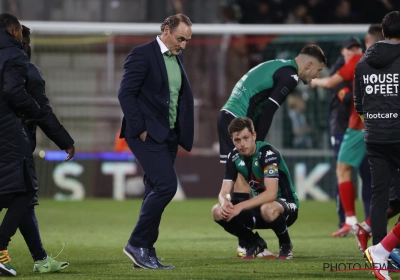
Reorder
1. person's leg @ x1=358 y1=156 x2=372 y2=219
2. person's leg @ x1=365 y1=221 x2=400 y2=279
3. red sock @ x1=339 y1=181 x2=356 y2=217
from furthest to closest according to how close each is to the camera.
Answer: red sock @ x1=339 y1=181 x2=356 y2=217, person's leg @ x1=358 y1=156 x2=372 y2=219, person's leg @ x1=365 y1=221 x2=400 y2=279

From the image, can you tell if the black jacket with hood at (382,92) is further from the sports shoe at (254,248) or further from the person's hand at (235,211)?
the sports shoe at (254,248)

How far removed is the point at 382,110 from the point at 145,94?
5.72 ft

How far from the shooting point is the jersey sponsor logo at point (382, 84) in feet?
19.6

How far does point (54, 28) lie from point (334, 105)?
5429 mm

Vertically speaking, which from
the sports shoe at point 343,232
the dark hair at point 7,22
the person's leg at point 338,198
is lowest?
the sports shoe at point 343,232

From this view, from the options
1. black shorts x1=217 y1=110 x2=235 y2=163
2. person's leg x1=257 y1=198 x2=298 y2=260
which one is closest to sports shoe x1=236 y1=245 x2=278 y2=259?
person's leg x1=257 y1=198 x2=298 y2=260

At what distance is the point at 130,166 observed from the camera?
14.7 m

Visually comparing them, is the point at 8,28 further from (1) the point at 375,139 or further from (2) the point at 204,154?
(2) the point at 204,154

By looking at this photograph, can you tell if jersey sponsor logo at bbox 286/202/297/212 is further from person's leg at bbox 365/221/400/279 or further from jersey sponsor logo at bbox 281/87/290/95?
person's leg at bbox 365/221/400/279

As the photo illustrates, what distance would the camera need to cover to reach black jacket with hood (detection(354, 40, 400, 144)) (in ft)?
19.5

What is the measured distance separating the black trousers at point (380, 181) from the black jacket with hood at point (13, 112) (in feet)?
8.05

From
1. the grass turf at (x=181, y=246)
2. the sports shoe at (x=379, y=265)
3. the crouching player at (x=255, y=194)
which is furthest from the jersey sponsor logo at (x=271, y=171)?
the sports shoe at (x=379, y=265)

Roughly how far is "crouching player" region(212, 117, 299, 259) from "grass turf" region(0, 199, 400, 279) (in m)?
0.25

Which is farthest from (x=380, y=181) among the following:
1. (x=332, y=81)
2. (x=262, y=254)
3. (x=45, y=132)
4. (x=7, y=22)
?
(x=332, y=81)
